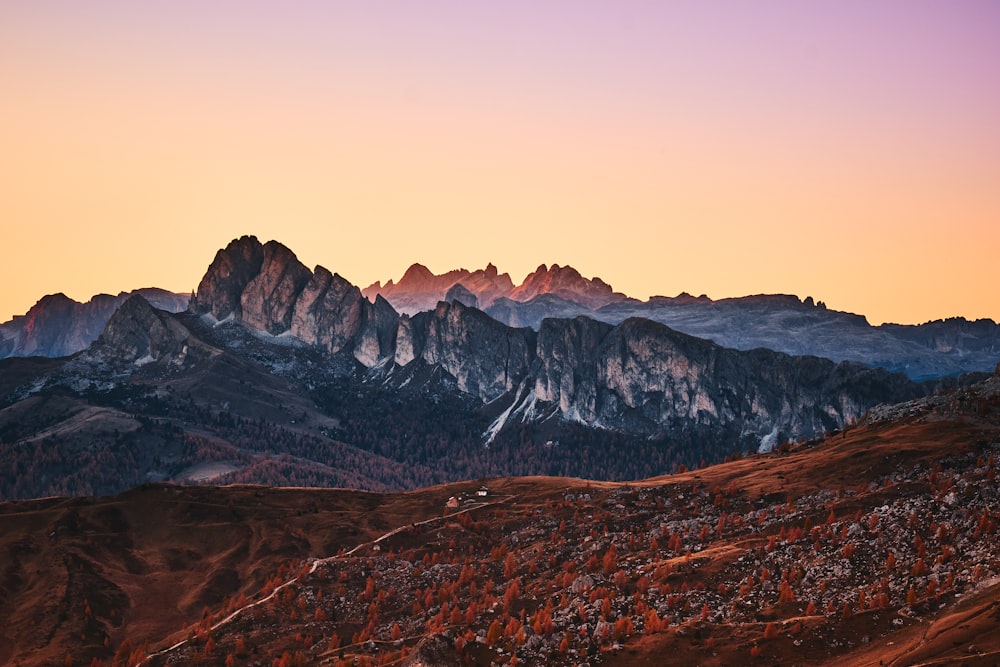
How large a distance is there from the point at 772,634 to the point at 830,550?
3221 centimetres

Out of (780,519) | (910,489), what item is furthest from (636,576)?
(910,489)

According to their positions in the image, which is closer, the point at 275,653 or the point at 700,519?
the point at 275,653

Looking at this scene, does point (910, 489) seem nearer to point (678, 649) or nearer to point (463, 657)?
point (678, 649)

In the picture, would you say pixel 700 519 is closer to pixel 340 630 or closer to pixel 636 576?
pixel 636 576

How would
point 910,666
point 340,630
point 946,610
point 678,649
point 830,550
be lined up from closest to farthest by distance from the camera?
point 910,666 < point 946,610 < point 678,649 < point 830,550 < point 340,630

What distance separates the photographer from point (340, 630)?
584 feet

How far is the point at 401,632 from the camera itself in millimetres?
168250

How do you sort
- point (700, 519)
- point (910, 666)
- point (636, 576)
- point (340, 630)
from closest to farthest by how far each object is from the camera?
1. point (910, 666)
2. point (636, 576)
3. point (340, 630)
4. point (700, 519)

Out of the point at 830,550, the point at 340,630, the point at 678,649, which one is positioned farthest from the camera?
the point at 340,630

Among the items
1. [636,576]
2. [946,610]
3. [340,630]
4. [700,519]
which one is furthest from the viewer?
[700,519]

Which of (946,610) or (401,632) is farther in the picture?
(401,632)

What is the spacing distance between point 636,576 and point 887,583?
143 ft

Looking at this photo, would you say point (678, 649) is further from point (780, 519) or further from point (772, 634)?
point (780, 519)

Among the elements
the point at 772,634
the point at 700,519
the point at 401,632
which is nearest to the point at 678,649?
the point at 772,634
